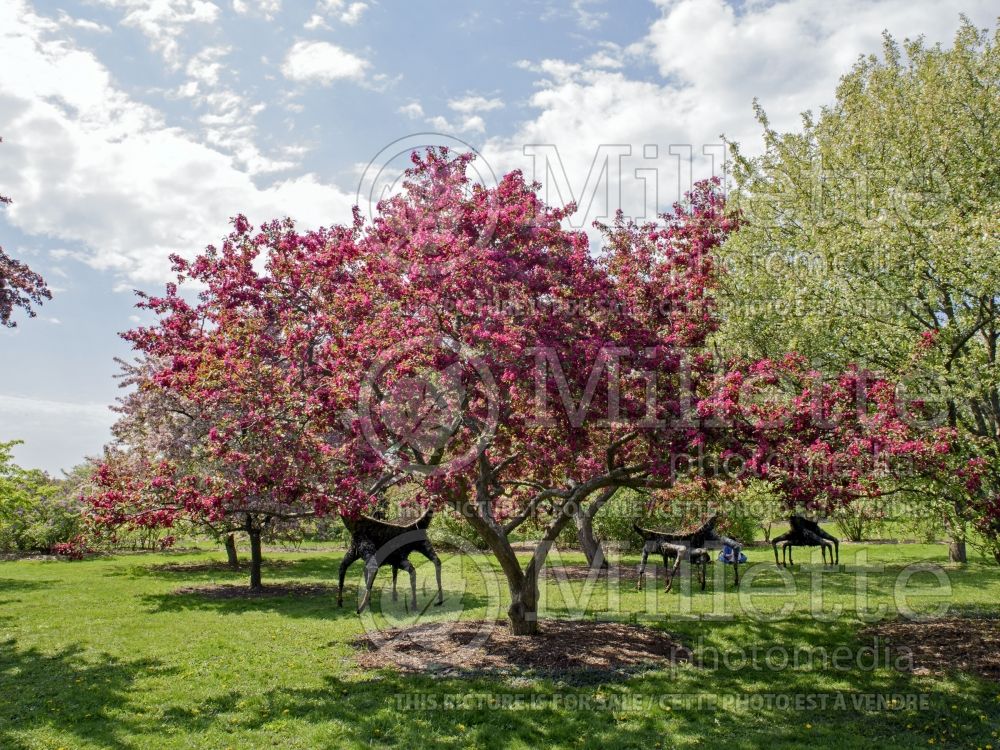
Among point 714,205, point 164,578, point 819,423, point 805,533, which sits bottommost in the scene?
point 164,578

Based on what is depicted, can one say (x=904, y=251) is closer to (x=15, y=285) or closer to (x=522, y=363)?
(x=522, y=363)

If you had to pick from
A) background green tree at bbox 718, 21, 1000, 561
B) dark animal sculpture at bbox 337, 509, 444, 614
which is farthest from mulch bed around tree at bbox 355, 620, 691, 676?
background green tree at bbox 718, 21, 1000, 561

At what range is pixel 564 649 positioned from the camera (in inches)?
511

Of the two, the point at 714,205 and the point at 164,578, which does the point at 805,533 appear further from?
the point at 164,578

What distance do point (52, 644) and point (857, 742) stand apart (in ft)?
52.1

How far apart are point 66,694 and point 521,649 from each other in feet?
26.7

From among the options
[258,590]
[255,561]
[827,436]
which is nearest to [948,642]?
[827,436]

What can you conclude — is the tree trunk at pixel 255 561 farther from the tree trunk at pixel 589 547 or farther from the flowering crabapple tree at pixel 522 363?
the tree trunk at pixel 589 547

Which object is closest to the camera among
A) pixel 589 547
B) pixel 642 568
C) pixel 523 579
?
pixel 523 579

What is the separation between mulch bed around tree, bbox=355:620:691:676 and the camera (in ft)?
39.5

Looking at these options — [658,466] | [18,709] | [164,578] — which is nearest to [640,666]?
[658,466]

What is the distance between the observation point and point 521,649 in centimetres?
1306

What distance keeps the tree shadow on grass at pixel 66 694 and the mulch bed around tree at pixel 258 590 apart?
7.71m

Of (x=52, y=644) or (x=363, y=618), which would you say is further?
Result: (x=363, y=618)
